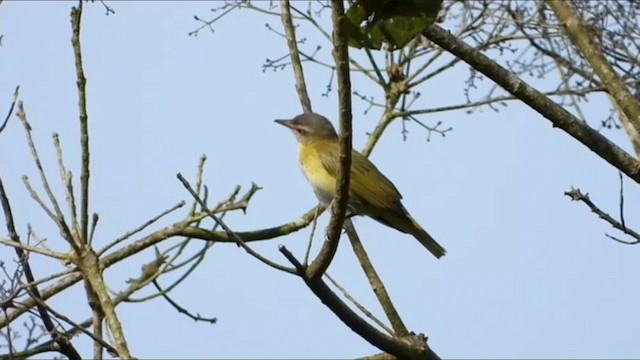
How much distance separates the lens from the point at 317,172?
6.63 m

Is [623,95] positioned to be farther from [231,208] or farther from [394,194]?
[394,194]

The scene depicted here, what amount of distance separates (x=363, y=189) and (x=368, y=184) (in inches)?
3.0

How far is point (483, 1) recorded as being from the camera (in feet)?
30.6

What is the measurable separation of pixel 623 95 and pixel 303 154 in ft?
8.86

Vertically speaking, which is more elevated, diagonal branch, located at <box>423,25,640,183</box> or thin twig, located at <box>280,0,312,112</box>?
thin twig, located at <box>280,0,312,112</box>

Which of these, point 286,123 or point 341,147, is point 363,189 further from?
point 341,147

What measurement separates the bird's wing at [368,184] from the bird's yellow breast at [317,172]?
3 centimetres

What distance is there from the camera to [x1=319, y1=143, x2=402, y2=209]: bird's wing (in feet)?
21.0

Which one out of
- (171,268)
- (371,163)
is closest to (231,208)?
(171,268)

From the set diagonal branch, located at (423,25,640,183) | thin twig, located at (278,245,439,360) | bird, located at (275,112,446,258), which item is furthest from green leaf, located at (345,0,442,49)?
bird, located at (275,112,446,258)

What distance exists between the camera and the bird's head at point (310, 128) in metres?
6.90

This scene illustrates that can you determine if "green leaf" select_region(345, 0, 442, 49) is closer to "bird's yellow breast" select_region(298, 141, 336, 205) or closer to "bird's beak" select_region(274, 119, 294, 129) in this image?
"bird's yellow breast" select_region(298, 141, 336, 205)

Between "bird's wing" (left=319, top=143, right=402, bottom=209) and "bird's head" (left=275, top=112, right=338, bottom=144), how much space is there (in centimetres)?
20

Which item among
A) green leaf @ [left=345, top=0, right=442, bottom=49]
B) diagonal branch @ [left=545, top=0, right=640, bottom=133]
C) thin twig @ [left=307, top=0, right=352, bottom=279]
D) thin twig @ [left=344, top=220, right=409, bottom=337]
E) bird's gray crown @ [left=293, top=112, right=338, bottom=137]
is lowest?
green leaf @ [left=345, top=0, right=442, bottom=49]
